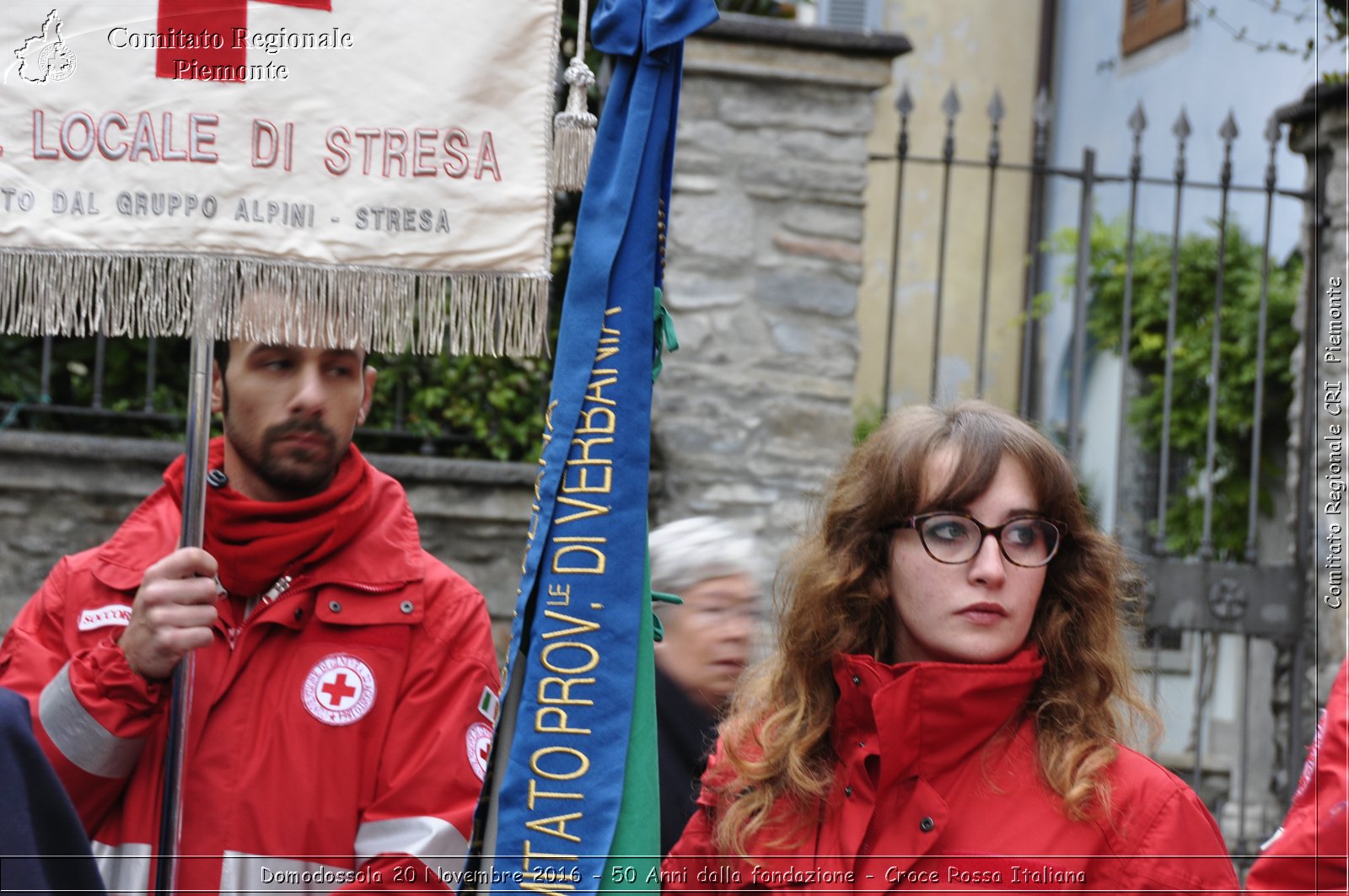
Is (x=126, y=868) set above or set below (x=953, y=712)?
below

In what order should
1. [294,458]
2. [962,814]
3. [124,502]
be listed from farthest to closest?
[124,502] < [294,458] < [962,814]

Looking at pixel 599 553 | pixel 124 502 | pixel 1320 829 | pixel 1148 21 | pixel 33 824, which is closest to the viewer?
pixel 33 824

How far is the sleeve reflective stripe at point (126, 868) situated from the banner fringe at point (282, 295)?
33.4 inches

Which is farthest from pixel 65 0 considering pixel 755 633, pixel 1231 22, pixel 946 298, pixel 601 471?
pixel 946 298

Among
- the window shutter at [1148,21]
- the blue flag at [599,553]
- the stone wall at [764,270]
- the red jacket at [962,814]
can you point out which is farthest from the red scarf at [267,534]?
the window shutter at [1148,21]

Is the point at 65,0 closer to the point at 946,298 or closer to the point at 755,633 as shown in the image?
the point at 755,633

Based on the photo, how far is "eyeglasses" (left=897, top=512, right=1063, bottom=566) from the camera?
1946mm

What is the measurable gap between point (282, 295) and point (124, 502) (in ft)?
9.76

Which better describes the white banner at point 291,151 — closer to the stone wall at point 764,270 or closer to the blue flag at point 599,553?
the blue flag at point 599,553

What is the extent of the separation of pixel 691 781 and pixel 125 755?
1.00 meters

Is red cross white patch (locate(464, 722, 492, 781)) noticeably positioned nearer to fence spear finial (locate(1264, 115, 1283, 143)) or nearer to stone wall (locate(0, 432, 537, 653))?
stone wall (locate(0, 432, 537, 653))

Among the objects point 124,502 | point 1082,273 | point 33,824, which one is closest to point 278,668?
point 33,824

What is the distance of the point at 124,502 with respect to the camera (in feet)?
15.9

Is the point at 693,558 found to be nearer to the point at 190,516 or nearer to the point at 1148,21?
the point at 190,516
